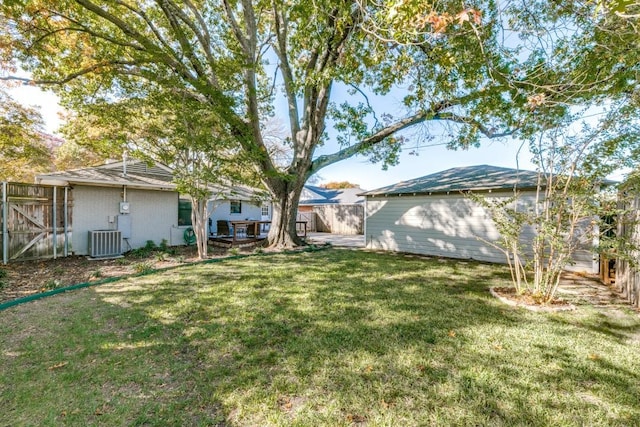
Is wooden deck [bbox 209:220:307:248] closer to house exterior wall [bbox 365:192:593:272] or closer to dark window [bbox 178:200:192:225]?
dark window [bbox 178:200:192:225]

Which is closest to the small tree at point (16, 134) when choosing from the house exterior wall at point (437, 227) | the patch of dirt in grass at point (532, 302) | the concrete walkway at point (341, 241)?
the concrete walkway at point (341, 241)

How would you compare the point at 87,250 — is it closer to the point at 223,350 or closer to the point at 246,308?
the point at 246,308

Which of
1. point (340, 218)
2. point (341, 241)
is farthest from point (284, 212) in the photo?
point (340, 218)

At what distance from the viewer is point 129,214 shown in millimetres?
9688

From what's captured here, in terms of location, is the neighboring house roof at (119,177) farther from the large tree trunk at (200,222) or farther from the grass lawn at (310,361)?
the grass lawn at (310,361)

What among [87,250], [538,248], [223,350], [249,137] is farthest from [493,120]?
[87,250]

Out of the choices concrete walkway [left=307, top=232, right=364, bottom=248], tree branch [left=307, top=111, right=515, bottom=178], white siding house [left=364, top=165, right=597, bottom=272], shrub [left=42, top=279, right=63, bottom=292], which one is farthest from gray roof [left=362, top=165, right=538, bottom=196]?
Result: shrub [left=42, top=279, right=63, bottom=292]

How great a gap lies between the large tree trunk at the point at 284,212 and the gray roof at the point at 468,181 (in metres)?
2.97

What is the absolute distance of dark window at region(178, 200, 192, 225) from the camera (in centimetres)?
1131

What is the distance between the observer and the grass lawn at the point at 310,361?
2.12m

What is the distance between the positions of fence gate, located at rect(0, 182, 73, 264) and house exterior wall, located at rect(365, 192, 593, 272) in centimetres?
1018

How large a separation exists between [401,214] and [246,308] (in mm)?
7843

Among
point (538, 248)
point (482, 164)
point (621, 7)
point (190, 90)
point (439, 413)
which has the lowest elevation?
point (439, 413)

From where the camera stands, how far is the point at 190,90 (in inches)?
336
